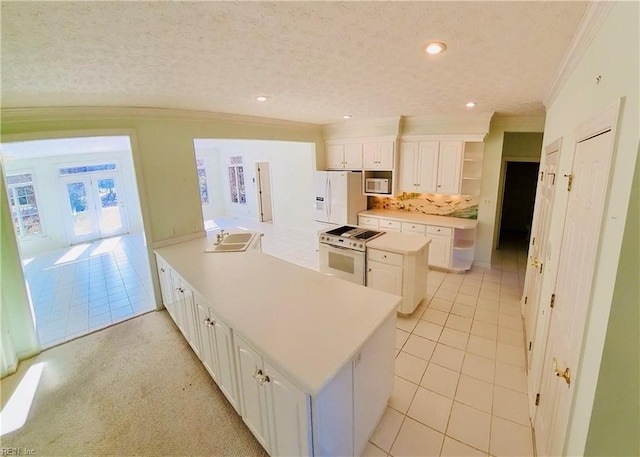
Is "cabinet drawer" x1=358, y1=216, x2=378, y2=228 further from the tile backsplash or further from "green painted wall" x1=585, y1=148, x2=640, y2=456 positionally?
"green painted wall" x1=585, y1=148, x2=640, y2=456

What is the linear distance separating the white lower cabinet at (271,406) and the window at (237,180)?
7.96 metres

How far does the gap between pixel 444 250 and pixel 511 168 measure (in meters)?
4.07

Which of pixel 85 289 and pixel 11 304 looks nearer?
pixel 11 304

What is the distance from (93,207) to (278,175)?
513 centimetres

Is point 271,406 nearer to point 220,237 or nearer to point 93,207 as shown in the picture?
point 220,237

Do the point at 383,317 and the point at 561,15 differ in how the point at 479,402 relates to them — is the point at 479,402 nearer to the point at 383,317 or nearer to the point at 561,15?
the point at 383,317

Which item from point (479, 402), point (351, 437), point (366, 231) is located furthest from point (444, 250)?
point (351, 437)

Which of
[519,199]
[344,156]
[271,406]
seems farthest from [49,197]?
[519,199]

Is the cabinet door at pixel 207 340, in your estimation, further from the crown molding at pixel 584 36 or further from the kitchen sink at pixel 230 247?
the crown molding at pixel 584 36

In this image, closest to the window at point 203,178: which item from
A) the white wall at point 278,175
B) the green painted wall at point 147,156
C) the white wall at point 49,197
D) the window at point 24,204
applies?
the white wall at point 278,175

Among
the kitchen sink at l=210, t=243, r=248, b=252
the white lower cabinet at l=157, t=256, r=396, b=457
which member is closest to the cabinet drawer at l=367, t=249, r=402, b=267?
the white lower cabinet at l=157, t=256, r=396, b=457

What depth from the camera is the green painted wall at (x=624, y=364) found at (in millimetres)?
889

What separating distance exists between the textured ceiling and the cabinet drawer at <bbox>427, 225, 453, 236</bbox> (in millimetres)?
2199

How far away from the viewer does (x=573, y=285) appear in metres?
1.41
